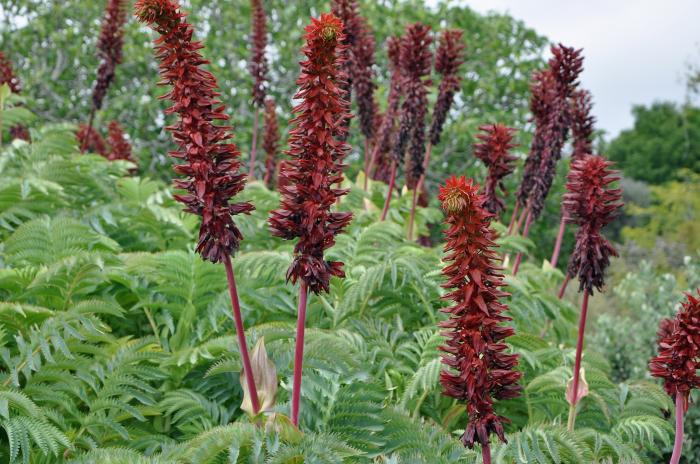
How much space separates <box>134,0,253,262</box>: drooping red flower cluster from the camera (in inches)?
103

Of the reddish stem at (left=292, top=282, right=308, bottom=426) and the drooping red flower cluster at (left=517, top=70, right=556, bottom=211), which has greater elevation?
the drooping red flower cluster at (left=517, top=70, right=556, bottom=211)

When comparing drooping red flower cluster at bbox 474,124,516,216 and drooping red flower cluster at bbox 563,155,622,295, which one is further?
drooping red flower cluster at bbox 474,124,516,216

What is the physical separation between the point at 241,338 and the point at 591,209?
1514mm

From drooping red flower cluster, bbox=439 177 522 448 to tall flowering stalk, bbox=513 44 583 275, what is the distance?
2661 millimetres

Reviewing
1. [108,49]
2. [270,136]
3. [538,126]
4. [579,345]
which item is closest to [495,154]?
[538,126]

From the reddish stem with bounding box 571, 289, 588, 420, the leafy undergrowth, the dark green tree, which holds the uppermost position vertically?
Answer: the dark green tree

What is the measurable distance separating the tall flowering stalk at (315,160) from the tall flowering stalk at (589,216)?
114 centimetres

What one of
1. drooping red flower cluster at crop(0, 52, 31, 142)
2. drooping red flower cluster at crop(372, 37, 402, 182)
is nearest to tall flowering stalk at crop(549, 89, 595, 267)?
drooping red flower cluster at crop(372, 37, 402, 182)

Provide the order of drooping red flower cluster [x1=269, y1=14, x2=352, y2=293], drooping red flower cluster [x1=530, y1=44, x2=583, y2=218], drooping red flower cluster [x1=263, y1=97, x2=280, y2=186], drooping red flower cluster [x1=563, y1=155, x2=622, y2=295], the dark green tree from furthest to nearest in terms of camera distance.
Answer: the dark green tree
drooping red flower cluster [x1=263, y1=97, x2=280, y2=186]
drooping red flower cluster [x1=530, y1=44, x2=583, y2=218]
drooping red flower cluster [x1=563, y1=155, x2=622, y2=295]
drooping red flower cluster [x1=269, y1=14, x2=352, y2=293]

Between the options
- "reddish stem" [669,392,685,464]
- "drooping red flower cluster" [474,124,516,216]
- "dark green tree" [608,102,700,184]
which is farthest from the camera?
"dark green tree" [608,102,700,184]

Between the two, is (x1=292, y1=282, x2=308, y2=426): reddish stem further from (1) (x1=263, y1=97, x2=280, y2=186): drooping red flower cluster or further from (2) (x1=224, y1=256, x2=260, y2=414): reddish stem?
(1) (x1=263, y1=97, x2=280, y2=186): drooping red flower cluster

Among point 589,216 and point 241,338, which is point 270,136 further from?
point 241,338

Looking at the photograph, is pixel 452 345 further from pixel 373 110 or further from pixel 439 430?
pixel 373 110

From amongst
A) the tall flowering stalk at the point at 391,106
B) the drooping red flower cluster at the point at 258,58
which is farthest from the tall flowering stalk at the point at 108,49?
the tall flowering stalk at the point at 391,106
